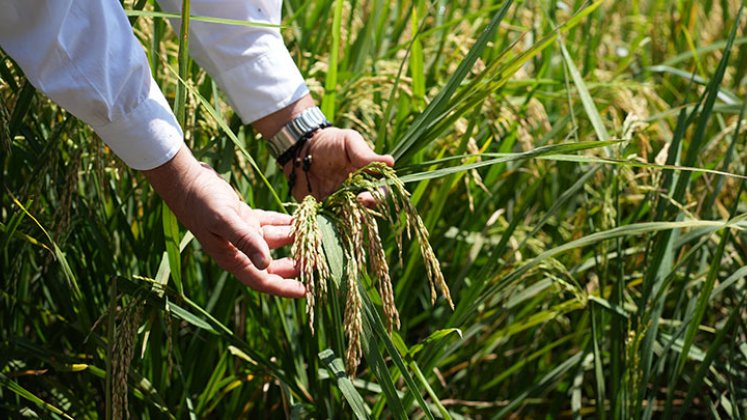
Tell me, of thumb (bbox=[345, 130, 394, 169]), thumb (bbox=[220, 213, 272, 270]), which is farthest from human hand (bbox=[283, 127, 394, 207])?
thumb (bbox=[220, 213, 272, 270])

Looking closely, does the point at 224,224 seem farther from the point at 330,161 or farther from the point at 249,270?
the point at 330,161

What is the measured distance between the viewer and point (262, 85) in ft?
5.29

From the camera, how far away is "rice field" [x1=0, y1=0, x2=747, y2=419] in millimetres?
1449

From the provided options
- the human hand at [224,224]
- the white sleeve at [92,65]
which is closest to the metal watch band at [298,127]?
the human hand at [224,224]

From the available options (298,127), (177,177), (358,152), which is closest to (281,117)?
(298,127)

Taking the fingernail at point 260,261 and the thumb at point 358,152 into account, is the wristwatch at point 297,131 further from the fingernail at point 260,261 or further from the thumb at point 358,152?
the fingernail at point 260,261

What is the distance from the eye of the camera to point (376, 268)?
124cm

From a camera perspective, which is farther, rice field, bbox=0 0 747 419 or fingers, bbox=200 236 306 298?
rice field, bbox=0 0 747 419

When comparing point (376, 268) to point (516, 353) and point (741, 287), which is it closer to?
point (516, 353)

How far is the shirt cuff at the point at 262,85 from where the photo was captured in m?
1.61

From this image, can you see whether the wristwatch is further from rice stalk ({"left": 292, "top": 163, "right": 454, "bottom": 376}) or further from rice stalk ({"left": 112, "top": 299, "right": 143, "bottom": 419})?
rice stalk ({"left": 112, "top": 299, "right": 143, "bottom": 419})

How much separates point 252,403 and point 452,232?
1.98ft

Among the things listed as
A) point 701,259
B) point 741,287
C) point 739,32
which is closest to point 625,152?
point 701,259

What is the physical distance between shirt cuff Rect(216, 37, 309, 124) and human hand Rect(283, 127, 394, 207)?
0.09 meters
